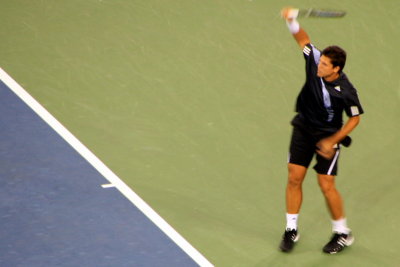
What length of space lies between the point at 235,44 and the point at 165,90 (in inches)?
68.1

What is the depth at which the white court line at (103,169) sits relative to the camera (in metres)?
9.13

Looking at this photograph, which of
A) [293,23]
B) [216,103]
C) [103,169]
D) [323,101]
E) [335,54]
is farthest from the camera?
[216,103]

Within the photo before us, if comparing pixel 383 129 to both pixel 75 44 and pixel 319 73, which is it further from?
pixel 75 44

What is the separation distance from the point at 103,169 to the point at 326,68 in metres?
3.09

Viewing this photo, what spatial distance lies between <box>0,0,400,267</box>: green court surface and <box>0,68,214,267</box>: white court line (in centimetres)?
11

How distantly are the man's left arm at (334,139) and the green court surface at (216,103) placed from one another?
117cm

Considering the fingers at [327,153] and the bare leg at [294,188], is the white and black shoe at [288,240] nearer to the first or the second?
the bare leg at [294,188]

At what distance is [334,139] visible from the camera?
8703 mm

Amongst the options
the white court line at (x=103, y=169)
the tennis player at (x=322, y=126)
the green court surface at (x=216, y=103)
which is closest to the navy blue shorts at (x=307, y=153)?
the tennis player at (x=322, y=126)

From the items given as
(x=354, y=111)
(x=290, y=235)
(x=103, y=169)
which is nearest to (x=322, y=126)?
(x=354, y=111)

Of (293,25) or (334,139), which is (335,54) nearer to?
(293,25)

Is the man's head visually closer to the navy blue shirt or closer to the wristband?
the navy blue shirt

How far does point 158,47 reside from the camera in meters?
13.1

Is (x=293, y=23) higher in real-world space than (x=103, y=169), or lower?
higher
